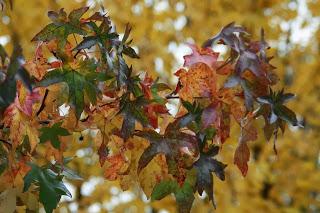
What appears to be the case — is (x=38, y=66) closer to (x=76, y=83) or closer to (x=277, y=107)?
(x=76, y=83)

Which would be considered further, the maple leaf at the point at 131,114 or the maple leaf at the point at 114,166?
the maple leaf at the point at 114,166

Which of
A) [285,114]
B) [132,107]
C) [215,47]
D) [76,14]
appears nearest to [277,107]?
[285,114]

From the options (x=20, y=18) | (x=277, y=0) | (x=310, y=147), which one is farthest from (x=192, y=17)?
(x=310, y=147)

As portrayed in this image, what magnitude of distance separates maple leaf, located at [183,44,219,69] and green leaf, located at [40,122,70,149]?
23 cm

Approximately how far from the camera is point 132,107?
0.95m

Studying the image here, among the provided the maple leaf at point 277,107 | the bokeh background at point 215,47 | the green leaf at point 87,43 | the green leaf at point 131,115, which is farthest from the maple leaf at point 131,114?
the bokeh background at point 215,47

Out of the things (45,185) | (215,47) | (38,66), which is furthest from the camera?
(215,47)

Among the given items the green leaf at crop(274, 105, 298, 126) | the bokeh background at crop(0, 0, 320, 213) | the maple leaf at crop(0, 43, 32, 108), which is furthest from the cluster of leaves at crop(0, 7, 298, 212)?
the bokeh background at crop(0, 0, 320, 213)

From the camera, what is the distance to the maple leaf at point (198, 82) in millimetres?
980

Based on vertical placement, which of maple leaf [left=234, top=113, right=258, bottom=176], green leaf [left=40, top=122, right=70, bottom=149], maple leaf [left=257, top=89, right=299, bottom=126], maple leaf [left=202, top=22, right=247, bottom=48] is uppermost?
maple leaf [left=202, top=22, right=247, bottom=48]

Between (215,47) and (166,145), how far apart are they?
1.83 meters

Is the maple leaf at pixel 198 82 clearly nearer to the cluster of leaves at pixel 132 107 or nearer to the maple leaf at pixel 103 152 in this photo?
the cluster of leaves at pixel 132 107

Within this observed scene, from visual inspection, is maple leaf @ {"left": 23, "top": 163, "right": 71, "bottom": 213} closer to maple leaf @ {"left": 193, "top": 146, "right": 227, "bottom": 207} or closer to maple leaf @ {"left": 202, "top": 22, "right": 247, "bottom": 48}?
maple leaf @ {"left": 193, "top": 146, "right": 227, "bottom": 207}

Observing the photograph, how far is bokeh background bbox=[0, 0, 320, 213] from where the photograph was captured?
8.21 ft
